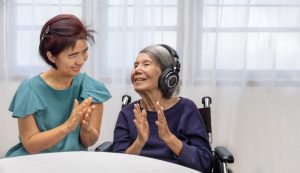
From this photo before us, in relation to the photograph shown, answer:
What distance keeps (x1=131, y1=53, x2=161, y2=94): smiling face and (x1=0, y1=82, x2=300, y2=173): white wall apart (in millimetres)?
751

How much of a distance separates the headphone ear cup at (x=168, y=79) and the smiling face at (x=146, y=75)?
0.06 feet

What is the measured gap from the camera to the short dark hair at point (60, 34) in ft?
3.62

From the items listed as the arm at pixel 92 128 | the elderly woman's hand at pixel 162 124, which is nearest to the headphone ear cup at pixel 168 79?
the elderly woman's hand at pixel 162 124

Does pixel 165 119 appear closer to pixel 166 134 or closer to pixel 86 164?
pixel 166 134

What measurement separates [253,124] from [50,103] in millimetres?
1227

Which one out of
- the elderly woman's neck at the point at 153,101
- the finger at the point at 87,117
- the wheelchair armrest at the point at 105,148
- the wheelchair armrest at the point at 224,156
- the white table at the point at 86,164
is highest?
the elderly woman's neck at the point at 153,101

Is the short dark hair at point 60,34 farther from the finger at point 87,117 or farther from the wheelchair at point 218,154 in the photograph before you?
the wheelchair at point 218,154

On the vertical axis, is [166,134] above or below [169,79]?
below

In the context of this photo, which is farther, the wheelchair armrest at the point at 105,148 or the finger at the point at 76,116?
the wheelchair armrest at the point at 105,148

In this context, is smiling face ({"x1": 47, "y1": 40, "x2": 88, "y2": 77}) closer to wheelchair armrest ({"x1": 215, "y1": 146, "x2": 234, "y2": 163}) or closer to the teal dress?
the teal dress

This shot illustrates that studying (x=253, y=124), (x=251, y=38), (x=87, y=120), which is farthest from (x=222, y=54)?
(x=87, y=120)

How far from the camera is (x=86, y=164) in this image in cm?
94

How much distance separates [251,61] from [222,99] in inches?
9.8

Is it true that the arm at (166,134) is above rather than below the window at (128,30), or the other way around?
below
